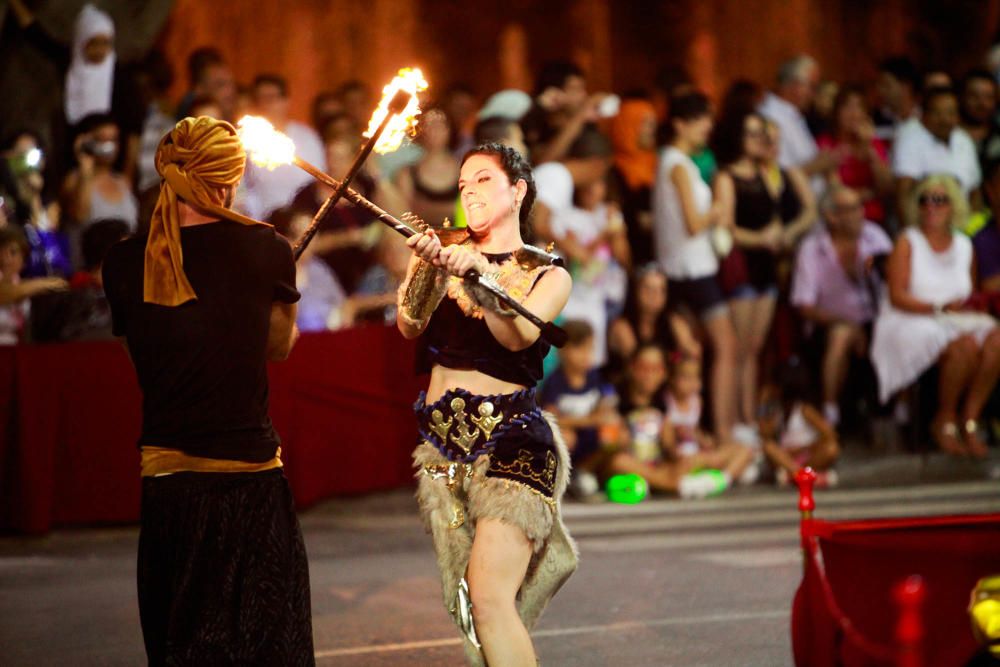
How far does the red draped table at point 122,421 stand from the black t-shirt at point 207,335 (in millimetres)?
4914

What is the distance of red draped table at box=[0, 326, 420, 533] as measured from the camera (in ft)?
30.6

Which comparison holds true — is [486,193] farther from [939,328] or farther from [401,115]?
[939,328]

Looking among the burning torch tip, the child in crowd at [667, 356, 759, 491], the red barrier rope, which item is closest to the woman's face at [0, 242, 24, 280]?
the child in crowd at [667, 356, 759, 491]

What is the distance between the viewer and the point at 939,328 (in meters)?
11.6

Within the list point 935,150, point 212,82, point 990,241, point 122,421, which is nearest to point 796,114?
point 935,150

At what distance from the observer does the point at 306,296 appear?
10609 mm

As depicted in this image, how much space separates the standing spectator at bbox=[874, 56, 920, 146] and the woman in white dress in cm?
174

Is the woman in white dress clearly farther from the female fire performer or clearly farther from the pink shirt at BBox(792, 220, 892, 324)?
the female fire performer

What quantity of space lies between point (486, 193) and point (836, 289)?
7040 millimetres

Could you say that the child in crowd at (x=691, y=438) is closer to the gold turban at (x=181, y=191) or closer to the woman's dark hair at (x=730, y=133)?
the woman's dark hair at (x=730, y=133)

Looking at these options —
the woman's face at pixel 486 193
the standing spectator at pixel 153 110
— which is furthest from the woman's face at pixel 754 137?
the woman's face at pixel 486 193

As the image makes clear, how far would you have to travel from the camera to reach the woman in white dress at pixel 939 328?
11.6m

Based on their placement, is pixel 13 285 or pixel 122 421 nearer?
pixel 122 421

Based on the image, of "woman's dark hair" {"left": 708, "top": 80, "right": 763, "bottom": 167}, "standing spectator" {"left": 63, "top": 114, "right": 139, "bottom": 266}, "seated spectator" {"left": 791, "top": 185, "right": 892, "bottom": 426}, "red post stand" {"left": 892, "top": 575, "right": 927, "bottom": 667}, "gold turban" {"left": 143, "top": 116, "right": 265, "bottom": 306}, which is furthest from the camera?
"seated spectator" {"left": 791, "top": 185, "right": 892, "bottom": 426}
